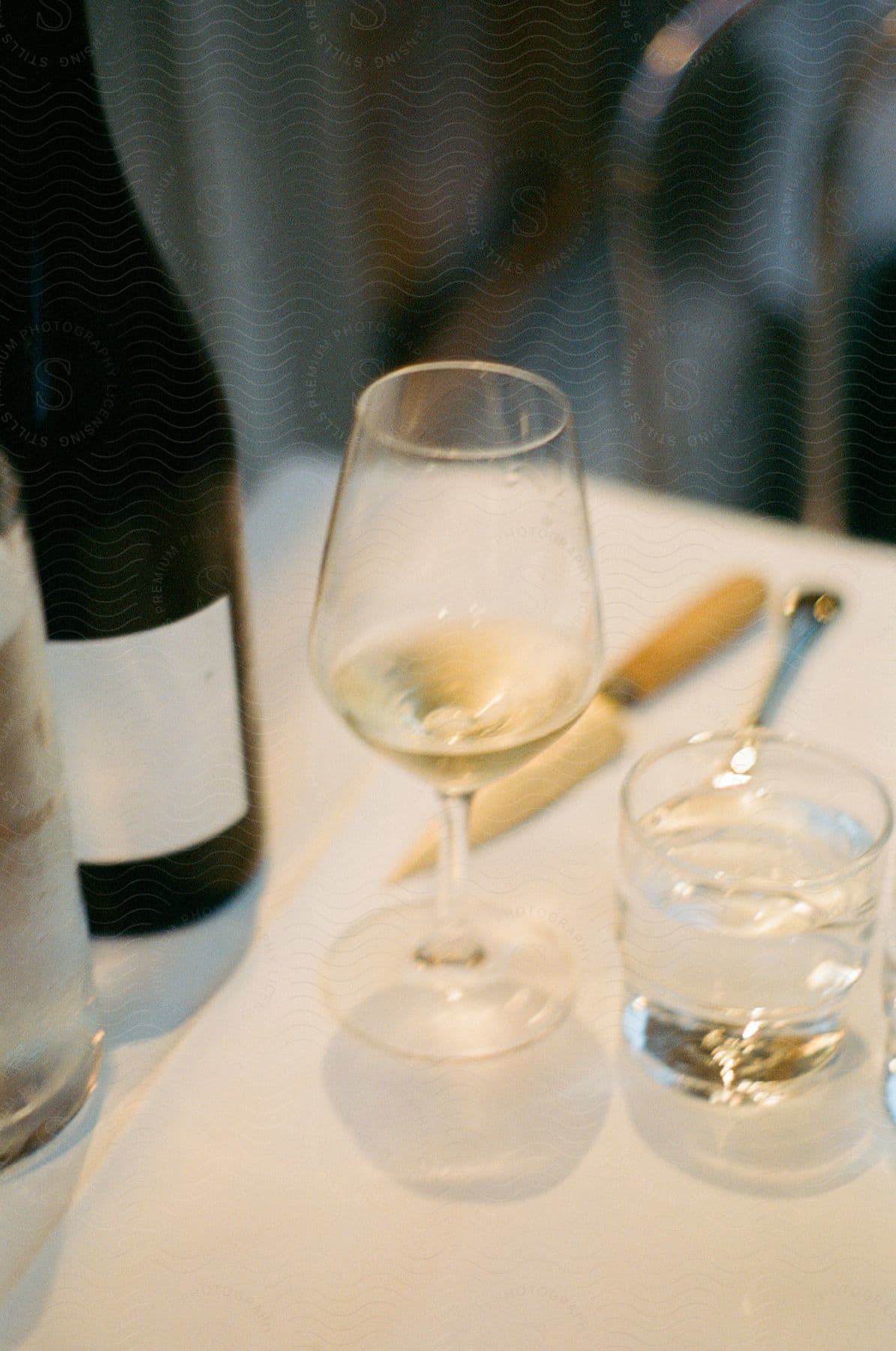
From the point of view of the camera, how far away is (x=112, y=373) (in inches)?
20.6

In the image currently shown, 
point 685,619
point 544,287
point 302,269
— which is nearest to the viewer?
point 685,619

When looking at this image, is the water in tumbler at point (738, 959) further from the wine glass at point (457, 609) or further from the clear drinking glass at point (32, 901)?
the clear drinking glass at point (32, 901)

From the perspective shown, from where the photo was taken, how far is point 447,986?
1.56 ft

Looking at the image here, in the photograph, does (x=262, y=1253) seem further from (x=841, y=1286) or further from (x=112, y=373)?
(x=112, y=373)

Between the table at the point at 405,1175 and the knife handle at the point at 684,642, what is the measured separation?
0.22 feet

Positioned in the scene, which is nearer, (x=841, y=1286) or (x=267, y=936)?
(x=841, y=1286)

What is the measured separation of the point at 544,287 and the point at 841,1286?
98 centimetres

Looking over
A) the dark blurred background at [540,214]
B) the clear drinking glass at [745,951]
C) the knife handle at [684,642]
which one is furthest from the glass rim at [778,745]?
the dark blurred background at [540,214]

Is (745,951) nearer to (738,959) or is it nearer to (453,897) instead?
(738,959)

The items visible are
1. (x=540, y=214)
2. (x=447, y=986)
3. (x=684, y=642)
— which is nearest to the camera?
(x=447, y=986)

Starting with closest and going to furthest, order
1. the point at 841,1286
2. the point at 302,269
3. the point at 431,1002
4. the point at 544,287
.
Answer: the point at 841,1286 → the point at 431,1002 → the point at 302,269 → the point at 544,287

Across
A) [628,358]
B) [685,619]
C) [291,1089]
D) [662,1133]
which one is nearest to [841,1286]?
[662,1133]

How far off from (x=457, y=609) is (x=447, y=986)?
0.44 ft

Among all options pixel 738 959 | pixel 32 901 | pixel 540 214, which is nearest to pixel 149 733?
pixel 32 901
